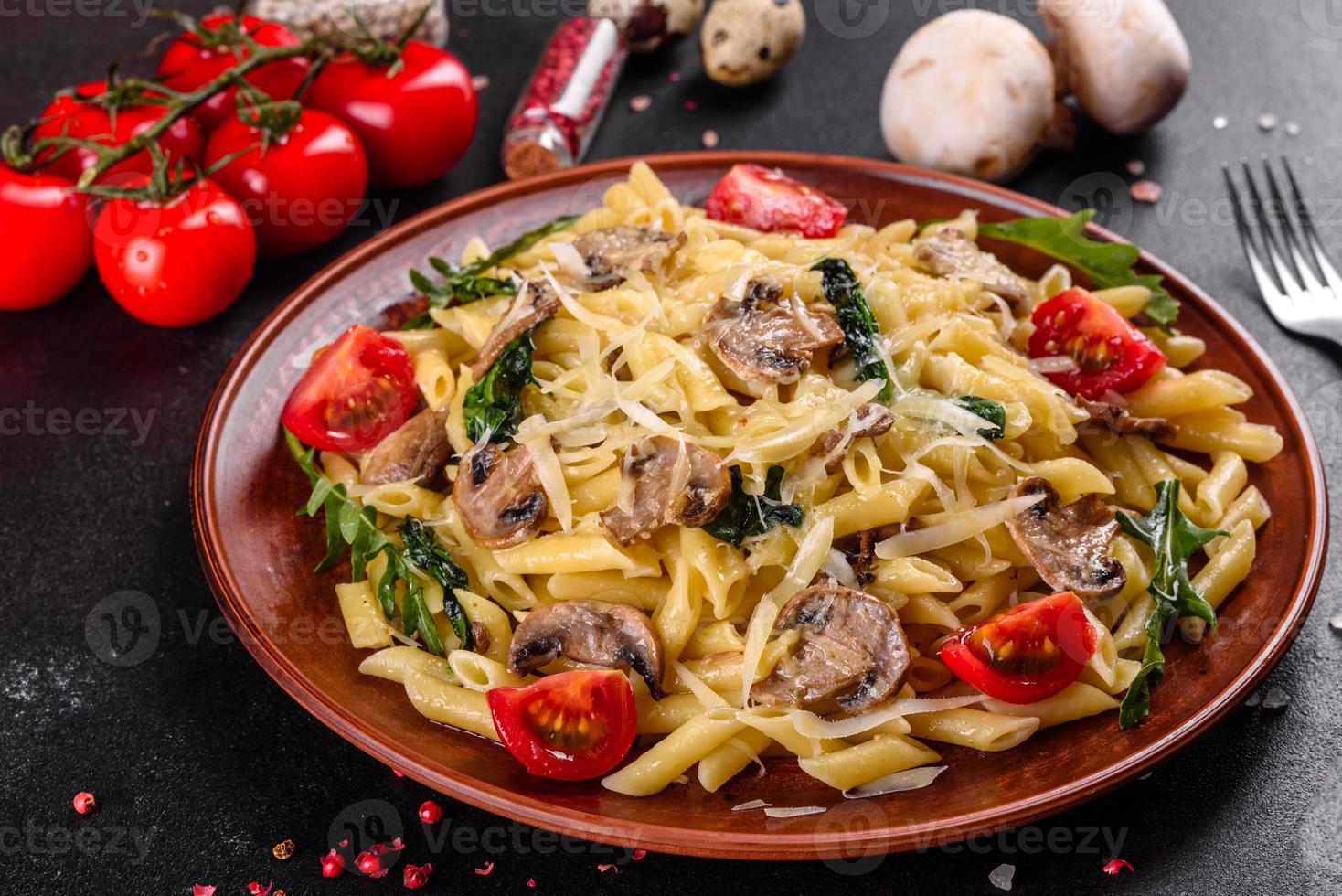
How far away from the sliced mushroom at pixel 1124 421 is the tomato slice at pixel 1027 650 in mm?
815

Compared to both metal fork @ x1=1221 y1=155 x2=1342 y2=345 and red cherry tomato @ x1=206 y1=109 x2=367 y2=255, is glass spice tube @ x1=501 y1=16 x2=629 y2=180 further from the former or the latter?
metal fork @ x1=1221 y1=155 x2=1342 y2=345

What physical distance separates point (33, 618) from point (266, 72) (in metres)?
3.08

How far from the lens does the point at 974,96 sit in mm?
5777

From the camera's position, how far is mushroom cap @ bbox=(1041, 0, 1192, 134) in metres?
5.95

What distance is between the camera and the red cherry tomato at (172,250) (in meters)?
5.22

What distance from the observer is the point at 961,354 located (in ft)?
13.6

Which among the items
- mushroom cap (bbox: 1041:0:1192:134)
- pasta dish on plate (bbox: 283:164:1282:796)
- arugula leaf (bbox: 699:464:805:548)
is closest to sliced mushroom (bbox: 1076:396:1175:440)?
pasta dish on plate (bbox: 283:164:1282:796)

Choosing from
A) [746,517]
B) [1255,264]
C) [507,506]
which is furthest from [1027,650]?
[1255,264]

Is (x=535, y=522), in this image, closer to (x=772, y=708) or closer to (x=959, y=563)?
(x=772, y=708)

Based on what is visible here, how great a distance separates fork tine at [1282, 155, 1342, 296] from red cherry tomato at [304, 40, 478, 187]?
4.04 metres

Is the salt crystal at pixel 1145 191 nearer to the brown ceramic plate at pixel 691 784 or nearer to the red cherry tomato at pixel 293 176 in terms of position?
the brown ceramic plate at pixel 691 784

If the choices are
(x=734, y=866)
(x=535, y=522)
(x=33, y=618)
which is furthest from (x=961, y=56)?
(x=33, y=618)

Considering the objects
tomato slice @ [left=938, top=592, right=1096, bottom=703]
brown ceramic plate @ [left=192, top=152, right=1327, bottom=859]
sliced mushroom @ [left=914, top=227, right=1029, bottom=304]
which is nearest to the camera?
brown ceramic plate @ [left=192, top=152, right=1327, bottom=859]

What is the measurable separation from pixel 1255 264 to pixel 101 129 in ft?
17.7
